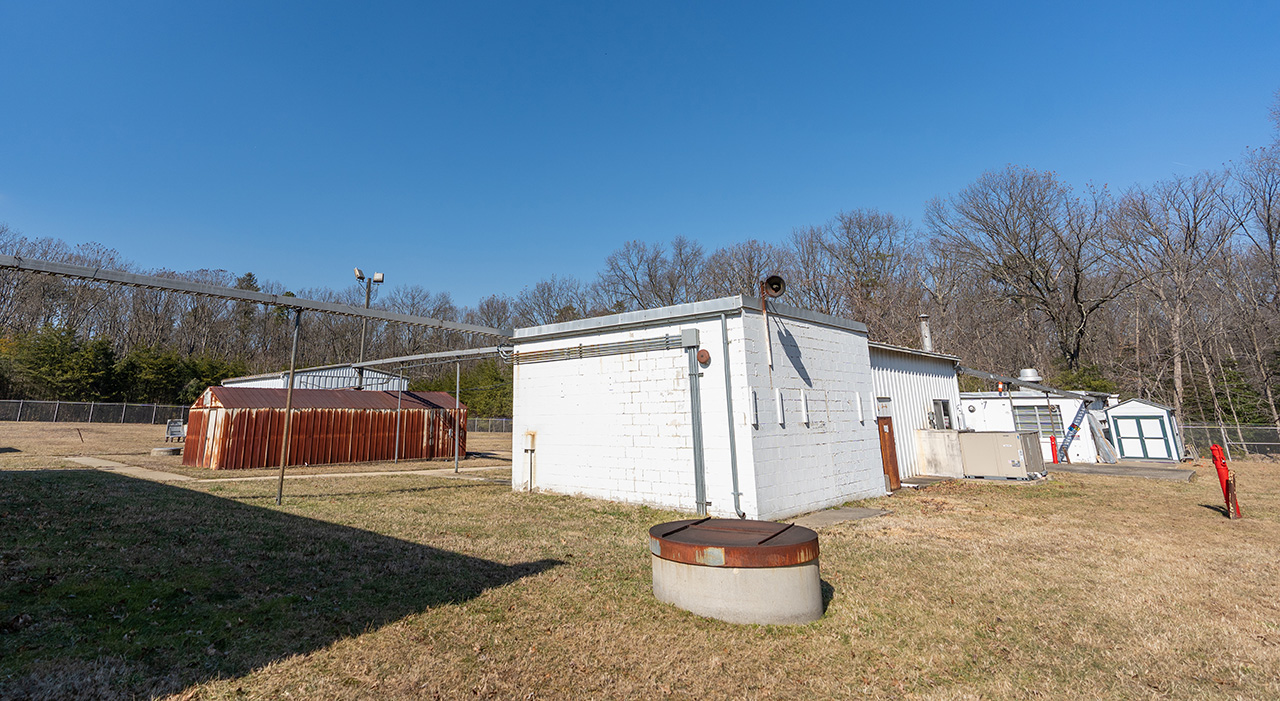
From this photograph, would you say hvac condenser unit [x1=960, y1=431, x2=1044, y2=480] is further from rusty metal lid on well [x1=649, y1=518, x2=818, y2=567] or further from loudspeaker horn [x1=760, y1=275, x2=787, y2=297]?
rusty metal lid on well [x1=649, y1=518, x2=818, y2=567]

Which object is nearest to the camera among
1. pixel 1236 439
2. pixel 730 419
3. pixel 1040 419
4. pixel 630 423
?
pixel 730 419

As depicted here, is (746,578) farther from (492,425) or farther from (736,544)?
(492,425)

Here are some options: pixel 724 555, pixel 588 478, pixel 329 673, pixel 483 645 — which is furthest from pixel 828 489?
pixel 329 673

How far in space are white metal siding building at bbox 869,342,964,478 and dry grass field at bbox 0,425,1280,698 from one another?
5.28 meters

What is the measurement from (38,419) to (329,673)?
47.5 meters

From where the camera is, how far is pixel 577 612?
4969 millimetres

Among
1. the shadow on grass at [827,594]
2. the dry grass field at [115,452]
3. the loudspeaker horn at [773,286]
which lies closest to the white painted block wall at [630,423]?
the loudspeaker horn at [773,286]

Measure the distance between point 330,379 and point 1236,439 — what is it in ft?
142

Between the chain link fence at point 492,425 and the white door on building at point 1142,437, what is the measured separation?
41.3 metres

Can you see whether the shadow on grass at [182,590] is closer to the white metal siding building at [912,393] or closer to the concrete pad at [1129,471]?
the white metal siding building at [912,393]

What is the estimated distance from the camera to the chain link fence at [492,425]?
47784 millimetres

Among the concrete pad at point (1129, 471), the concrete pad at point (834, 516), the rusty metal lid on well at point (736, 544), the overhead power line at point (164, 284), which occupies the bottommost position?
the concrete pad at point (1129, 471)

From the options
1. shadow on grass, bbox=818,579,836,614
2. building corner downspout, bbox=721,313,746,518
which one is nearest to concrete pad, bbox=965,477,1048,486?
building corner downspout, bbox=721,313,746,518

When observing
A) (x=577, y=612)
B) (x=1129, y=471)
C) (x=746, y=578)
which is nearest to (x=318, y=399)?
(x=577, y=612)
